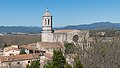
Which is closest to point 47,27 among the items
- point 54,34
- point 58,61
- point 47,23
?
point 47,23

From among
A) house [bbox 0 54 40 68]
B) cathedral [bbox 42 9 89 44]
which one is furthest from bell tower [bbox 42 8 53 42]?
house [bbox 0 54 40 68]

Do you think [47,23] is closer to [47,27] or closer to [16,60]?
[47,27]

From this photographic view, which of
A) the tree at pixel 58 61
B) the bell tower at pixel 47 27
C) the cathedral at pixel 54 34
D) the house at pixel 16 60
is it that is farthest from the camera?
the bell tower at pixel 47 27

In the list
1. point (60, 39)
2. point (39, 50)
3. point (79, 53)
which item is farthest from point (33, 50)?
point (79, 53)

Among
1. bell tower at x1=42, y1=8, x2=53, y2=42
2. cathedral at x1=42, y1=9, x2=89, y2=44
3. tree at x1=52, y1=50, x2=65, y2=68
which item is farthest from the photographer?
bell tower at x1=42, y1=8, x2=53, y2=42

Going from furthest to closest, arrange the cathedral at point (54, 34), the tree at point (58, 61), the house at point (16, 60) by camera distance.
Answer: the cathedral at point (54, 34)
the house at point (16, 60)
the tree at point (58, 61)

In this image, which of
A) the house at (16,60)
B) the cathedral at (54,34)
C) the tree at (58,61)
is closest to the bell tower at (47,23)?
the cathedral at (54,34)

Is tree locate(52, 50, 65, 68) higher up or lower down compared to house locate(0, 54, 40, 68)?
higher up

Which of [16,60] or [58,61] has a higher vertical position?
[58,61]

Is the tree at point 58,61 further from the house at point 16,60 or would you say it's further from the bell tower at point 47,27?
the bell tower at point 47,27

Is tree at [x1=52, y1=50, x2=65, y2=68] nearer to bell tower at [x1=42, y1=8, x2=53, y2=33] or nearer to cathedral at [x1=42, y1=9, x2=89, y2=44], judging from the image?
cathedral at [x1=42, y1=9, x2=89, y2=44]

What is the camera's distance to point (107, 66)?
2023 cm

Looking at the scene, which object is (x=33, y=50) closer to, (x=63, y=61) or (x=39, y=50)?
(x=39, y=50)

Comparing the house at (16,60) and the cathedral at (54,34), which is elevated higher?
the cathedral at (54,34)
